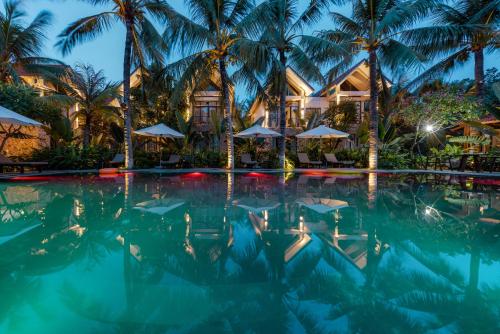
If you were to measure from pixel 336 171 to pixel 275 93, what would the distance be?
5435mm

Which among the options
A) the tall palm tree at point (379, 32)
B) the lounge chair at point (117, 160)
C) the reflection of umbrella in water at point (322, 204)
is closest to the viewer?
the reflection of umbrella in water at point (322, 204)

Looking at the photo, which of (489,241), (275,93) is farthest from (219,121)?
(489,241)

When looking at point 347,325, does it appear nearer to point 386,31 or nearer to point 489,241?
point 489,241

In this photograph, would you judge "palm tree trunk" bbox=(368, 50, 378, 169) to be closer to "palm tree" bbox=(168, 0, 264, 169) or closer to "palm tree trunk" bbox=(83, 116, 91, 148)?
"palm tree" bbox=(168, 0, 264, 169)

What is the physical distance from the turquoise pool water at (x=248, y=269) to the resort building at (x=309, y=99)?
17316mm

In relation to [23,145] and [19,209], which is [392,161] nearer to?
[19,209]

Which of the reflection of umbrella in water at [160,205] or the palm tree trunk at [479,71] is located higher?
the palm tree trunk at [479,71]

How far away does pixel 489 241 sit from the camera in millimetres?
4023

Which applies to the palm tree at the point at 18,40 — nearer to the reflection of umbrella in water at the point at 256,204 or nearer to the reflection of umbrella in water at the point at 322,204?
the reflection of umbrella in water at the point at 256,204

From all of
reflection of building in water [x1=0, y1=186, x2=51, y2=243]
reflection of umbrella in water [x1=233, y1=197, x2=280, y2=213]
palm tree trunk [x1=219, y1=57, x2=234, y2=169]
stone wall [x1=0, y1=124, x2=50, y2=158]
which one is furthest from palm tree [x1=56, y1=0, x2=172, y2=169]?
reflection of umbrella in water [x1=233, y1=197, x2=280, y2=213]

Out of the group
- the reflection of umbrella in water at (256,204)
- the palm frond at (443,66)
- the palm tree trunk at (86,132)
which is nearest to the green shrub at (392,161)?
the palm frond at (443,66)

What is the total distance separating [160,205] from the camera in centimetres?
628

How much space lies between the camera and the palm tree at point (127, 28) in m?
14.0

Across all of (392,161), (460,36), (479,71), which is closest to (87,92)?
(392,161)
